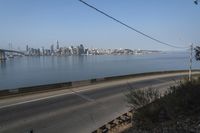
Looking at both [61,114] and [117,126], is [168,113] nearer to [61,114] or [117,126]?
[117,126]

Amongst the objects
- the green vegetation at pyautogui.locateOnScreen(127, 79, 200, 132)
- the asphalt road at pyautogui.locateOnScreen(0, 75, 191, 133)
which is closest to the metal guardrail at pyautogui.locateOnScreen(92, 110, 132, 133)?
the green vegetation at pyautogui.locateOnScreen(127, 79, 200, 132)

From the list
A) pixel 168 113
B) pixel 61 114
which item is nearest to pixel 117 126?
pixel 168 113

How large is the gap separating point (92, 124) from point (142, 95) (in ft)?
11.5

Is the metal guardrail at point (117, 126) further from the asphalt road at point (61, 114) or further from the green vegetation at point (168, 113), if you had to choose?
the asphalt road at point (61, 114)

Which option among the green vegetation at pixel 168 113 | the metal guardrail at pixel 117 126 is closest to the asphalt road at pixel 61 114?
the metal guardrail at pixel 117 126

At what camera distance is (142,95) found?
431 inches

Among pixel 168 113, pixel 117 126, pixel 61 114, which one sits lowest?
pixel 61 114

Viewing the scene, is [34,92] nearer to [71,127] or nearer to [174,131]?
[71,127]

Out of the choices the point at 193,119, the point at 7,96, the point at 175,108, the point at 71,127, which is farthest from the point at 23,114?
the point at 193,119

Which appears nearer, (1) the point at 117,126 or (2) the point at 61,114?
(1) the point at 117,126

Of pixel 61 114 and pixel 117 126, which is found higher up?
pixel 117 126

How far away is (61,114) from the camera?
15.1 metres

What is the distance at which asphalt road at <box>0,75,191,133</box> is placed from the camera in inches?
488

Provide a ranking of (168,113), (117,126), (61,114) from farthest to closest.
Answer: (61,114), (117,126), (168,113)
